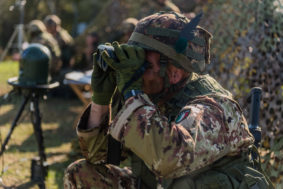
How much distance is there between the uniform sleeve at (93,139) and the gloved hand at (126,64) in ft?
1.67

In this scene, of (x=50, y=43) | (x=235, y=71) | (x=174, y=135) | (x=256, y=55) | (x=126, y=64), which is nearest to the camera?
(x=174, y=135)

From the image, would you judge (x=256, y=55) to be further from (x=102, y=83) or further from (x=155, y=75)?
(x=102, y=83)

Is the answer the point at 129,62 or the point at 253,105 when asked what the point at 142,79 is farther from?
the point at 253,105

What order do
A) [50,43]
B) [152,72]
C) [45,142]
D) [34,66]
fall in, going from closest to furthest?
1. [152,72]
2. [34,66]
3. [45,142]
4. [50,43]

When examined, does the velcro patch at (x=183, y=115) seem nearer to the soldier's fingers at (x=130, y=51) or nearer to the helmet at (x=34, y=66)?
the soldier's fingers at (x=130, y=51)

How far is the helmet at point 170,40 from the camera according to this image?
231 cm

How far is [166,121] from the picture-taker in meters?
2.05

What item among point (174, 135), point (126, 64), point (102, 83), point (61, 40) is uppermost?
point (126, 64)

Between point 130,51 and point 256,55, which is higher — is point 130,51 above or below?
above

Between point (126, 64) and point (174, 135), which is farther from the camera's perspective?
point (126, 64)

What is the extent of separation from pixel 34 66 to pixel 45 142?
2439 mm

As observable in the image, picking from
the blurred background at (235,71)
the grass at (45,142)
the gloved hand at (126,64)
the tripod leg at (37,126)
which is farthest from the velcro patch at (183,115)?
the tripod leg at (37,126)

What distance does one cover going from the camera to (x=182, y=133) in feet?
6.58

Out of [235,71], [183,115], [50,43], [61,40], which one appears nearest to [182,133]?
[183,115]
